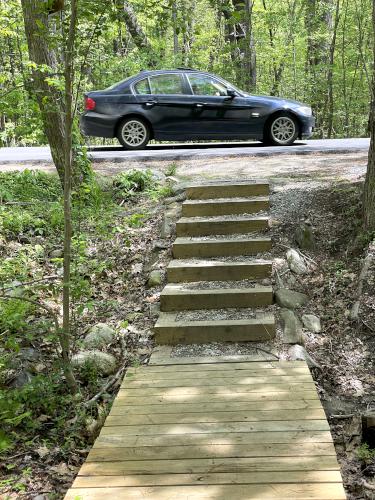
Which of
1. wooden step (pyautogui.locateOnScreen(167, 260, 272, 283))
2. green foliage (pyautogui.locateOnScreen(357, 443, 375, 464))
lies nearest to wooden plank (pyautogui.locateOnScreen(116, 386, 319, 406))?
green foliage (pyautogui.locateOnScreen(357, 443, 375, 464))

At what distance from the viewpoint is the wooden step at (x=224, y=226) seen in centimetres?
677

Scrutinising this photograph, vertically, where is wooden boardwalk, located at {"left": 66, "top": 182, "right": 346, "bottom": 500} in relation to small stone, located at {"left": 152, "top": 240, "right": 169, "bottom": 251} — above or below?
below

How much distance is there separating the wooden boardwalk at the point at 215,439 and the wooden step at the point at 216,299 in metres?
1.02

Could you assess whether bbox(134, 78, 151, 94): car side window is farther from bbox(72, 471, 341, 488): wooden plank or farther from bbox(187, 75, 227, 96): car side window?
bbox(72, 471, 341, 488): wooden plank

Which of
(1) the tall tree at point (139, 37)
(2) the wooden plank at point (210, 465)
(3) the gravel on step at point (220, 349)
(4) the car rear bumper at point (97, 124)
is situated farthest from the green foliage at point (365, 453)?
(1) the tall tree at point (139, 37)

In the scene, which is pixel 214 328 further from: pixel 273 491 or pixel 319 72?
pixel 319 72

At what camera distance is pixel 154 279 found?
20.7ft

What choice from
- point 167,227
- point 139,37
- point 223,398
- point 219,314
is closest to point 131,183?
point 167,227

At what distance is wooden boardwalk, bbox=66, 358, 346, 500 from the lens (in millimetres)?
3027

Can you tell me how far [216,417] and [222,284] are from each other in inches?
90.5

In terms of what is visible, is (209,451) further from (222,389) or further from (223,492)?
(222,389)

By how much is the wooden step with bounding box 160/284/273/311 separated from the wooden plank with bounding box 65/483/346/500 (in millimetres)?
2778

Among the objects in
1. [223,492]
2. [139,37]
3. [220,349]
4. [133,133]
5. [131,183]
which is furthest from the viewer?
[139,37]

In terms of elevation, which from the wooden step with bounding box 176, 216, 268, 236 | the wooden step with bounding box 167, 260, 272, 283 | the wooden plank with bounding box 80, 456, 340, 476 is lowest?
the wooden plank with bounding box 80, 456, 340, 476
